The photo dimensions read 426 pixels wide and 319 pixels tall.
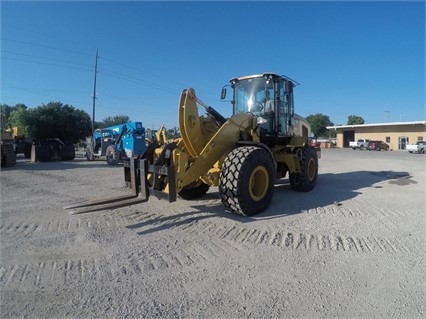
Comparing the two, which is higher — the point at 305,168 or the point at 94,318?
the point at 305,168

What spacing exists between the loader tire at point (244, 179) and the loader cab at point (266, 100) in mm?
1561

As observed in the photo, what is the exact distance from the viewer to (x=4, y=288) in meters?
3.16

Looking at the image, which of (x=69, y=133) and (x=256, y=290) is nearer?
(x=256, y=290)

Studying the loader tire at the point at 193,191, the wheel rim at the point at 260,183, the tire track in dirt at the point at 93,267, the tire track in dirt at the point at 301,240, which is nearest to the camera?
the tire track in dirt at the point at 93,267

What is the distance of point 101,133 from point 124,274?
1724 cm

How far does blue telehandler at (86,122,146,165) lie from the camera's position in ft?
54.6

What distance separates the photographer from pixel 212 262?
149 inches

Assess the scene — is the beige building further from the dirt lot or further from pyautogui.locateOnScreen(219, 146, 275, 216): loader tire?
pyautogui.locateOnScreen(219, 146, 275, 216): loader tire

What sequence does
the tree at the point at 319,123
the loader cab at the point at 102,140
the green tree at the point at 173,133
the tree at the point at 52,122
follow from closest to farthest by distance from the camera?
the green tree at the point at 173,133
the loader cab at the point at 102,140
the tree at the point at 52,122
the tree at the point at 319,123

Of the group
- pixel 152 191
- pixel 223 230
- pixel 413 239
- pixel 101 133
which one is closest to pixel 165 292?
pixel 223 230

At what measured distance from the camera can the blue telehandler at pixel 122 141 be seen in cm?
1664

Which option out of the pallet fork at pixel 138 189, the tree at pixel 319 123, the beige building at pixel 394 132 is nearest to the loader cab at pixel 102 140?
the pallet fork at pixel 138 189

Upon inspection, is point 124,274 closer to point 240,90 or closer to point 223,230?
point 223,230

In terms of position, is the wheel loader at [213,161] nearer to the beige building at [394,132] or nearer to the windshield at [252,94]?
the windshield at [252,94]
